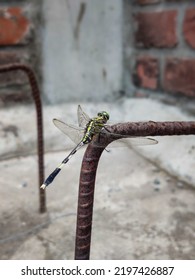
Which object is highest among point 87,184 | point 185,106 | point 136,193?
point 87,184

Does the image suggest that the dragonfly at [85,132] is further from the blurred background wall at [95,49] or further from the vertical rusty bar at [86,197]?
the blurred background wall at [95,49]

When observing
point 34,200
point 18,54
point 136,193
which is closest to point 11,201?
point 34,200

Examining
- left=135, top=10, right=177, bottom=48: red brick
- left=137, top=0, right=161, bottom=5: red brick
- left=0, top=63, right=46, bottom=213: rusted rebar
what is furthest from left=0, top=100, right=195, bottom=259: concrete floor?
left=137, top=0, right=161, bottom=5: red brick

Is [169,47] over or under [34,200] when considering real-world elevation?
over

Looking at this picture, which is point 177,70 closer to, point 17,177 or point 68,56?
point 68,56

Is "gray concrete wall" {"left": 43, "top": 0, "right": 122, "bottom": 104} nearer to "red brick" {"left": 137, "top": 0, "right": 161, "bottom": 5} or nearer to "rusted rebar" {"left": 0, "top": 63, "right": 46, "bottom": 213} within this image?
"red brick" {"left": 137, "top": 0, "right": 161, "bottom": 5}

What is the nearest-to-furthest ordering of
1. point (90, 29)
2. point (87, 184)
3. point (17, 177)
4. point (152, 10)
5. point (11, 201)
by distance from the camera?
point (87, 184) < point (11, 201) < point (17, 177) < point (152, 10) < point (90, 29)

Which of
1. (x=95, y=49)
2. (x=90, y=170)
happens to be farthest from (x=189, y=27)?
(x=90, y=170)

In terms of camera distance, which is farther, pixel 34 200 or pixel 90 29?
pixel 90 29

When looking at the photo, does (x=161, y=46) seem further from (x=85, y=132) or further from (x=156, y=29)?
(x=85, y=132)
